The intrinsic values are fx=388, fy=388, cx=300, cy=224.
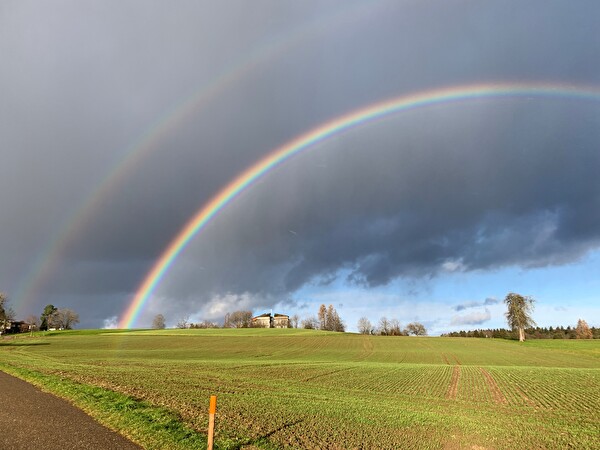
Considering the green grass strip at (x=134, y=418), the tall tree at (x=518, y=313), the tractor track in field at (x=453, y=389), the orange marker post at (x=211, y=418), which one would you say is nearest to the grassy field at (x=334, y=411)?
the green grass strip at (x=134, y=418)

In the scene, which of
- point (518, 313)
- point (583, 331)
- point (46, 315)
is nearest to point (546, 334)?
point (583, 331)

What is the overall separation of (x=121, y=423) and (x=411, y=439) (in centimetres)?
902

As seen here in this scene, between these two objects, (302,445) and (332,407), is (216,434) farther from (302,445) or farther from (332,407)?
(332,407)

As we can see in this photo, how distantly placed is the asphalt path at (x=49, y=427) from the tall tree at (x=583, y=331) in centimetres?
20276

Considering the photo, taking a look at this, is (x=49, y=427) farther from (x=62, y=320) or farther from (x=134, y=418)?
(x=62, y=320)

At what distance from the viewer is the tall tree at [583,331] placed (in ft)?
548

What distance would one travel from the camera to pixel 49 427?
1133 centimetres

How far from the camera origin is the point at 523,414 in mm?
17750

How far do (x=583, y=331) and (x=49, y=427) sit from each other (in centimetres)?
21519

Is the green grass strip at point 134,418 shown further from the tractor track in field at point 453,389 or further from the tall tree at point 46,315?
the tall tree at point 46,315

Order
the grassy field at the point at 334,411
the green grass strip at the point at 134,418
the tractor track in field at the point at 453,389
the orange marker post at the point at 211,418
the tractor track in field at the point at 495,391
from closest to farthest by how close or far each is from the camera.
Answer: the orange marker post at the point at 211,418 → the green grass strip at the point at 134,418 → the grassy field at the point at 334,411 → the tractor track in field at the point at 495,391 → the tractor track in field at the point at 453,389

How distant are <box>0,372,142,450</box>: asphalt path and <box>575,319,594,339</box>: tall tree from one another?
203 m

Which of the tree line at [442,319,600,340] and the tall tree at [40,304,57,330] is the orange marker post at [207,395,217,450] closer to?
the tree line at [442,319,600,340]

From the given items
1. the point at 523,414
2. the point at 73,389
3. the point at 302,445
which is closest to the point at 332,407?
the point at 302,445
